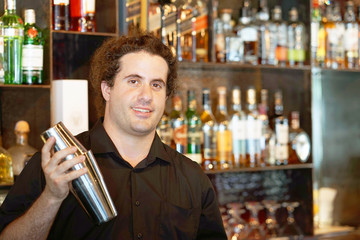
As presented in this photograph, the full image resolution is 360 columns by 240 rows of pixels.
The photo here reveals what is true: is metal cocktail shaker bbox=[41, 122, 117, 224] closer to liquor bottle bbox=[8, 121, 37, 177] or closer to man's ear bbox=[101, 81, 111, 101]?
man's ear bbox=[101, 81, 111, 101]

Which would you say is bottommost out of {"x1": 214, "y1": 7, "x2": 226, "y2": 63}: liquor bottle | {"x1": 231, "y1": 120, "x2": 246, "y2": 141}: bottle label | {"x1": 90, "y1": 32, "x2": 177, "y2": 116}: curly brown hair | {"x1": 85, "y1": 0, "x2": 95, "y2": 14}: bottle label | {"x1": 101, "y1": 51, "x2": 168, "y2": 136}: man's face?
{"x1": 231, "y1": 120, "x2": 246, "y2": 141}: bottle label

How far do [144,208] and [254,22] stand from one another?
161 centimetres

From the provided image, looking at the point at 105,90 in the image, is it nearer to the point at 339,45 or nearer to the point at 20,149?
the point at 20,149

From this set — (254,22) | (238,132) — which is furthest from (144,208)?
(254,22)

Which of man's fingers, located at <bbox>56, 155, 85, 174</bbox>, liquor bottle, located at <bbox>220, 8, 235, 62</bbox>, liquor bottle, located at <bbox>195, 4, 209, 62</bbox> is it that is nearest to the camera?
man's fingers, located at <bbox>56, 155, 85, 174</bbox>

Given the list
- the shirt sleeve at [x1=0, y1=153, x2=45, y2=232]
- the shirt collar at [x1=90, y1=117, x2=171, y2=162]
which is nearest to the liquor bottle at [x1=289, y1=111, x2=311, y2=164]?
the shirt collar at [x1=90, y1=117, x2=171, y2=162]

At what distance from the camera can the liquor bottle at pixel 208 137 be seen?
2801 mm

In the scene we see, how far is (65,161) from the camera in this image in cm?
131

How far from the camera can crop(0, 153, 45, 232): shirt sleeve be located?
156cm

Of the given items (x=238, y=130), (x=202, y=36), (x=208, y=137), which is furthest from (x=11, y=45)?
(x=238, y=130)

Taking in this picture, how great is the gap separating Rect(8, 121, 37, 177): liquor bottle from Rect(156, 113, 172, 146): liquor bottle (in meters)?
0.61

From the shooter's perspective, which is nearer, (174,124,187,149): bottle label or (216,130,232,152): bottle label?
(174,124,187,149): bottle label

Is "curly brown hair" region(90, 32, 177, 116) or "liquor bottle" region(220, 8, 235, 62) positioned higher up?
"liquor bottle" region(220, 8, 235, 62)

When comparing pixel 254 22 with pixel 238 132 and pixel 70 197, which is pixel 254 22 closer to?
pixel 238 132
